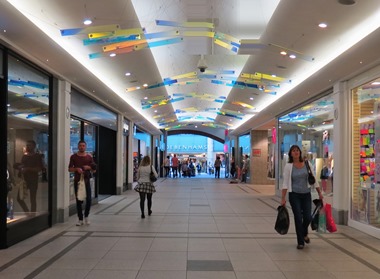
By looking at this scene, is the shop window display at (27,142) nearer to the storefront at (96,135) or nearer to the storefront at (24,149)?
the storefront at (24,149)

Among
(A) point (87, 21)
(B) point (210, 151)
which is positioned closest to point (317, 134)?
(A) point (87, 21)

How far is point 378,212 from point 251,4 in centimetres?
401

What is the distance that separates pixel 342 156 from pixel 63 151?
213 inches

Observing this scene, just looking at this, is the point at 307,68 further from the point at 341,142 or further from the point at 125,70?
the point at 125,70

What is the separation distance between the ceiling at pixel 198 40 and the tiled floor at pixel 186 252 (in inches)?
112

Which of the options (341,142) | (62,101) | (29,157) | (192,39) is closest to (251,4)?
(192,39)

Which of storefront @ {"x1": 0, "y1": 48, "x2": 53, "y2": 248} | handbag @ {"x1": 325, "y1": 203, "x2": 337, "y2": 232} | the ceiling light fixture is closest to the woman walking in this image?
storefront @ {"x1": 0, "y1": 48, "x2": 53, "y2": 248}

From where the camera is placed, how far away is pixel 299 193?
18.4 feet

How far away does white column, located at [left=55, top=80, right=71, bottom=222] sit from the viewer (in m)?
7.62

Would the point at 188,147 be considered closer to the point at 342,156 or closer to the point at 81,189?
the point at 342,156

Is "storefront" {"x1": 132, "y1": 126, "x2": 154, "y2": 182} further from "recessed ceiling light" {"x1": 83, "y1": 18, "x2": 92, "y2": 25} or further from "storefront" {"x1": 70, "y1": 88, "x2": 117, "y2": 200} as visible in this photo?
"recessed ceiling light" {"x1": 83, "y1": 18, "x2": 92, "y2": 25}

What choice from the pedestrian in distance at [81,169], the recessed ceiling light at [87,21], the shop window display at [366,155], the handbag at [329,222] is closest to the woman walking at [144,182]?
the pedestrian in distance at [81,169]

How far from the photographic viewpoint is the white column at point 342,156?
7.77 metres

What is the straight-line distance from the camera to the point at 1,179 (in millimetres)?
5449
